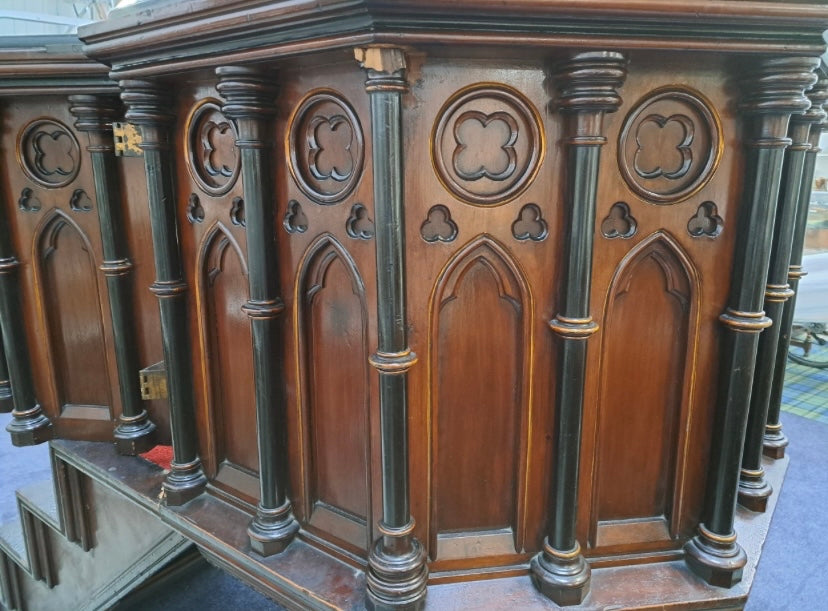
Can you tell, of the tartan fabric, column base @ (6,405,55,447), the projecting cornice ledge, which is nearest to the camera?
the projecting cornice ledge

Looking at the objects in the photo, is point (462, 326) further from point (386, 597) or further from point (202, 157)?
point (202, 157)

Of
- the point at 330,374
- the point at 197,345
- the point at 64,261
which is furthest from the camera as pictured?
the point at 64,261

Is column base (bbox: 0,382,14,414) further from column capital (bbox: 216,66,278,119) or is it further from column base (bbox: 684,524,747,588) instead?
column base (bbox: 684,524,747,588)

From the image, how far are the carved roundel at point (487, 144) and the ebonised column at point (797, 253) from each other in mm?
682

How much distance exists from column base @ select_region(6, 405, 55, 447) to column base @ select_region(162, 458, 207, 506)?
666mm

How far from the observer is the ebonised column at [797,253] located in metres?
1.32

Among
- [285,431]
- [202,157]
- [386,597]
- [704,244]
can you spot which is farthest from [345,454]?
[704,244]

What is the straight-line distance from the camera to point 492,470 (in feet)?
3.86

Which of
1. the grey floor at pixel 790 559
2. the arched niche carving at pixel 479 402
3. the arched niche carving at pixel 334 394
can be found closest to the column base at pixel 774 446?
the grey floor at pixel 790 559

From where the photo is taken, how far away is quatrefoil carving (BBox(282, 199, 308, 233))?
1.16 m

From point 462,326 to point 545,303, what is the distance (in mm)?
167

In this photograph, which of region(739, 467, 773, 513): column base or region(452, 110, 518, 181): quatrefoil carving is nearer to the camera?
region(452, 110, 518, 181): quatrefoil carving

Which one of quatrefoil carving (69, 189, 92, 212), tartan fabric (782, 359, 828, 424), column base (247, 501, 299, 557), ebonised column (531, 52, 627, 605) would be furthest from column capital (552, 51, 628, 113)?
tartan fabric (782, 359, 828, 424)

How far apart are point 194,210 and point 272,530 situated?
29.9 inches
